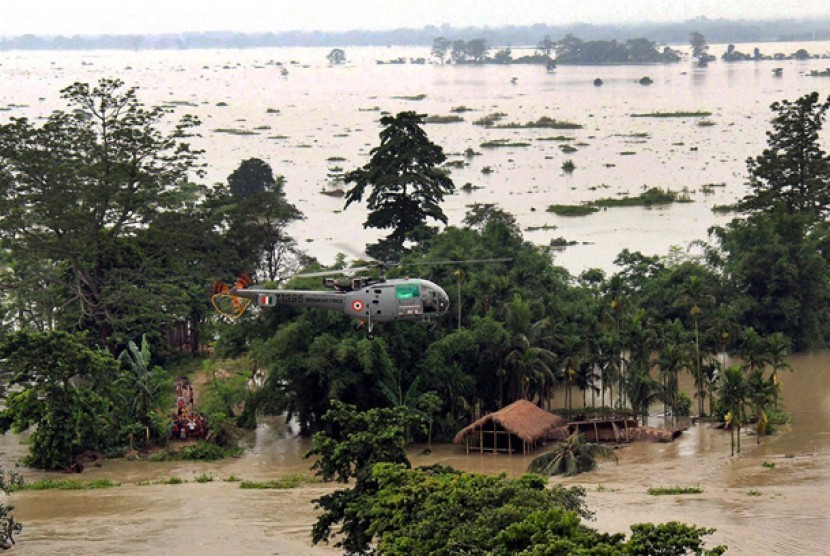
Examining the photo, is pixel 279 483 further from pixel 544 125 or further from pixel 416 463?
pixel 544 125

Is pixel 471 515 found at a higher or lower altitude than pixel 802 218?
lower

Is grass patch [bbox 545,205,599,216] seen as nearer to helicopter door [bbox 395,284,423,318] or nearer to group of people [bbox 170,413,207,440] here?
group of people [bbox 170,413,207,440]

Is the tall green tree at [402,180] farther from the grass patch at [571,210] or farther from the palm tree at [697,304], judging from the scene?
the grass patch at [571,210]

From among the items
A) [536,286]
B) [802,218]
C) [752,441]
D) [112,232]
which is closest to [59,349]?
[112,232]

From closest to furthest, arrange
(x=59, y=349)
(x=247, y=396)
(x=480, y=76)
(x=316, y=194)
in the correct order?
1. (x=59, y=349)
2. (x=247, y=396)
3. (x=316, y=194)
4. (x=480, y=76)

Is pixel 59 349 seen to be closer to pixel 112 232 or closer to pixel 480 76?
pixel 112 232

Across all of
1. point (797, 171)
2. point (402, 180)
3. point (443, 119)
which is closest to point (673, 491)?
point (402, 180)
